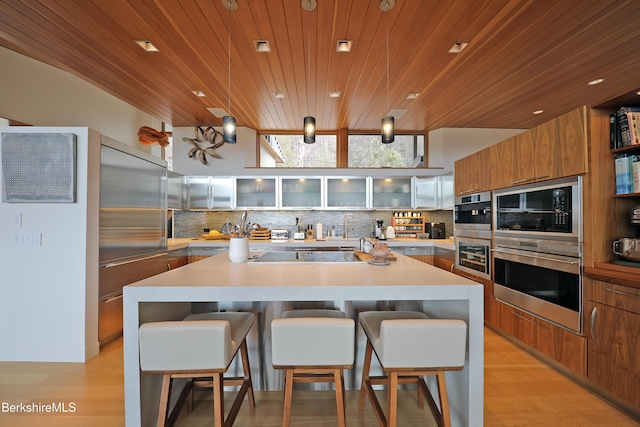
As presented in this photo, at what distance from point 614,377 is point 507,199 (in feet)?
5.25

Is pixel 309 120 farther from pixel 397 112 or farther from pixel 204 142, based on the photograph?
pixel 204 142

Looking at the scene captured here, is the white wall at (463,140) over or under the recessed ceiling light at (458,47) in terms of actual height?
under

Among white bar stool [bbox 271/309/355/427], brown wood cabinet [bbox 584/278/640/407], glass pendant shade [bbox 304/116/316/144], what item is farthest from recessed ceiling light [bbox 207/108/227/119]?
brown wood cabinet [bbox 584/278/640/407]

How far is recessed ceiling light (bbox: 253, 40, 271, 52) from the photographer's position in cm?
240

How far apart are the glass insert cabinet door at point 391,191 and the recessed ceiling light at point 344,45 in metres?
2.49

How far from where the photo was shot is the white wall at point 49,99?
3539 millimetres

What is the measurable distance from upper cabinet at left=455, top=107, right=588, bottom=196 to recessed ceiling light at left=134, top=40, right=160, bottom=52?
339 centimetres

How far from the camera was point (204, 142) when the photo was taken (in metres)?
4.72

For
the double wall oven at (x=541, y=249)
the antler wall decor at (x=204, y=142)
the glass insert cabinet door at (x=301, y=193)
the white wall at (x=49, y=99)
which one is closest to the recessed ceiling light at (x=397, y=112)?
the glass insert cabinet door at (x=301, y=193)

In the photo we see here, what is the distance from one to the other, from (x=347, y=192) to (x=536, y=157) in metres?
2.67

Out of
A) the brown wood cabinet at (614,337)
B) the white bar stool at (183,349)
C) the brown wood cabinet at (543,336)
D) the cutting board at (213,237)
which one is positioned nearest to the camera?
the white bar stool at (183,349)

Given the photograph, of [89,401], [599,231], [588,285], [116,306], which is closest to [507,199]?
[599,231]

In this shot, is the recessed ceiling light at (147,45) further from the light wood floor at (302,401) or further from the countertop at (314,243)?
the light wood floor at (302,401)

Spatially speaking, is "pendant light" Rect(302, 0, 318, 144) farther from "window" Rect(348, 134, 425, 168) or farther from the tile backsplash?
the tile backsplash
